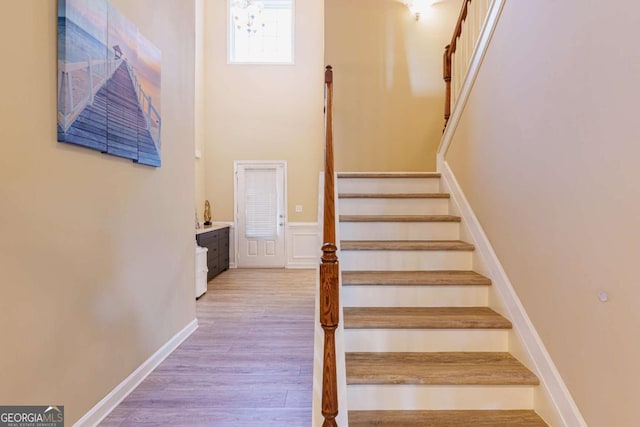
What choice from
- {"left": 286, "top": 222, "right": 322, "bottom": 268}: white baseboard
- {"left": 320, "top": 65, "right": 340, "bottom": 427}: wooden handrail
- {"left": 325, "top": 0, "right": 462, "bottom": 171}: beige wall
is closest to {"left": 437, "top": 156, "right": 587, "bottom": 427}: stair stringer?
{"left": 320, "top": 65, "right": 340, "bottom": 427}: wooden handrail

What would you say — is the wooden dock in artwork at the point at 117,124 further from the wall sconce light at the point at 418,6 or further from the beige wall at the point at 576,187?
the wall sconce light at the point at 418,6

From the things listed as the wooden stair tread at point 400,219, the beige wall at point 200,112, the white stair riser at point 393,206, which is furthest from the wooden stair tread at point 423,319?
the beige wall at point 200,112

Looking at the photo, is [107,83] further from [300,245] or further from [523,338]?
[300,245]

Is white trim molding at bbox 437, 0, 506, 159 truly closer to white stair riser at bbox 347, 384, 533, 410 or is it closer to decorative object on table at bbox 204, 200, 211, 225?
white stair riser at bbox 347, 384, 533, 410

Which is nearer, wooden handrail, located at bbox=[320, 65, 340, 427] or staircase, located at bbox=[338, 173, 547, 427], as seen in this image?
wooden handrail, located at bbox=[320, 65, 340, 427]

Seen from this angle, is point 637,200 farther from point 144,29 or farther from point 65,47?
point 144,29

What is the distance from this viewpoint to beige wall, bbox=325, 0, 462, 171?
443 centimetres

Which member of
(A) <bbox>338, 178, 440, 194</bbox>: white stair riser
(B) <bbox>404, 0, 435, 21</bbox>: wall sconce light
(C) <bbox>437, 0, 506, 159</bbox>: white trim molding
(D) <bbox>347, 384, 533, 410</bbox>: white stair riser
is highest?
(B) <bbox>404, 0, 435, 21</bbox>: wall sconce light

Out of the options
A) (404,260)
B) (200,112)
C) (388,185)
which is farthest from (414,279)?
(200,112)

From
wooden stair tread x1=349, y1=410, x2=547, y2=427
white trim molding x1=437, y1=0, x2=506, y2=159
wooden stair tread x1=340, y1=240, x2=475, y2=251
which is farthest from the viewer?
wooden stair tread x1=340, y1=240, x2=475, y2=251

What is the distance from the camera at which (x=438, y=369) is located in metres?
1.83

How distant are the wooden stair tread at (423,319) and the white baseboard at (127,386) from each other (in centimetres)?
149

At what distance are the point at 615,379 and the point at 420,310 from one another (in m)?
0.98

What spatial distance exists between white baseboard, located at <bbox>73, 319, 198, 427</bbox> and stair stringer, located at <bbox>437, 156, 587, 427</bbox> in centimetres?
233
